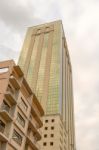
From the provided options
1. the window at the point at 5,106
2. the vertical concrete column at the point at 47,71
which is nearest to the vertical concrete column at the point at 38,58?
the vertical concrete column at the point at 47,71

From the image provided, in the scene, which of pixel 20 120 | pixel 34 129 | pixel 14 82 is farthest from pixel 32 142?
pixel 14 82

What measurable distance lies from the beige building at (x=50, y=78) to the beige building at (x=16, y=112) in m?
48.1

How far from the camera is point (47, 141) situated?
96.2 m

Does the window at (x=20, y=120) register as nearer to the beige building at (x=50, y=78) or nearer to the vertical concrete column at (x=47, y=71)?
the beige building at (x=50, y=78)

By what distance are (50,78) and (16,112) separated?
7598 centimetres

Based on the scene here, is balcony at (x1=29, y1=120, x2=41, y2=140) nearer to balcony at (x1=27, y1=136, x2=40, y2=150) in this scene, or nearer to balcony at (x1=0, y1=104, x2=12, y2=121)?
balcony at (x1=27, y1=136, x2=40, y2=150)

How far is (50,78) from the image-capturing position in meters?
118

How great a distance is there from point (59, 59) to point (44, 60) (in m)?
7.83

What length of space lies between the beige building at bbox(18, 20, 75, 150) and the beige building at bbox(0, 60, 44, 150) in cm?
4812

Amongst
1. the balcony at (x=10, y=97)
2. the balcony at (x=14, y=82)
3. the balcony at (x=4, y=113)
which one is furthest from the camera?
the balcony at (x=14, y=82)

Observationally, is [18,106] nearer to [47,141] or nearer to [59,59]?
[47,141]

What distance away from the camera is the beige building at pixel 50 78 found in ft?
329

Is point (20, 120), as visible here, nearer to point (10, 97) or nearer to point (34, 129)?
point (10, 97)

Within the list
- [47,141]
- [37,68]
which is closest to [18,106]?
[47,141]
